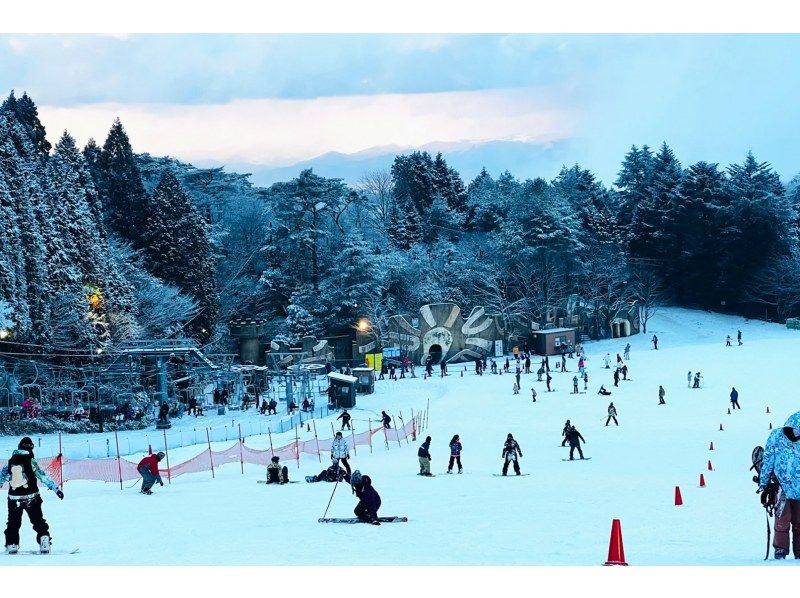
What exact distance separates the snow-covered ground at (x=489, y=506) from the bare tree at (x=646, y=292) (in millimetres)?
27468

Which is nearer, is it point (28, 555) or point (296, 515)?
point (28, 555)

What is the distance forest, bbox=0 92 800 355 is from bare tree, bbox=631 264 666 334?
0.20 meters

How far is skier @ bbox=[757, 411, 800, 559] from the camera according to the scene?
10.8 meters

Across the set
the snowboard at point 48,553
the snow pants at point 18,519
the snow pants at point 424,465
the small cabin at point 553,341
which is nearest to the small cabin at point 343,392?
the small cabin at point 553,341

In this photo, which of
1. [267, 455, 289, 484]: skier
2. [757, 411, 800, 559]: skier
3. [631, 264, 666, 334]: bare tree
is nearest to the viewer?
[757, 411, 800, 559]: skier

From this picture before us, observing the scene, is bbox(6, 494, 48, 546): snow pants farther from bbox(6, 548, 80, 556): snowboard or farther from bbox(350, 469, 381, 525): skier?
bbox(350, 469, 381, 525): skier

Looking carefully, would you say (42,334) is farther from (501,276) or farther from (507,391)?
(501,276)

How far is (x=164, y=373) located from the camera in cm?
4116

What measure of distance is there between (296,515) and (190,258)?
142 feet

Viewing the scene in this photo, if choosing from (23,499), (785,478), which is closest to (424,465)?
(23,499)

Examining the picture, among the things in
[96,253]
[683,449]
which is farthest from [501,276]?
[683,449]

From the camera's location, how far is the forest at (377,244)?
53.2 meters

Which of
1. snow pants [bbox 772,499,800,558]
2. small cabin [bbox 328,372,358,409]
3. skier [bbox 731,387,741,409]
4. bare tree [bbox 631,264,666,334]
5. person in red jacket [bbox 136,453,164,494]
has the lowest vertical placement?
skier [bbox 731,387,741,409]

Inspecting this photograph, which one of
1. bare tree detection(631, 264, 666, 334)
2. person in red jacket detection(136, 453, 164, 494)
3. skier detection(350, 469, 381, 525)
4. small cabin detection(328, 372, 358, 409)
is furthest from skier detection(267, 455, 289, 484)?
bare tree detection(631, 264, 666, 334)
